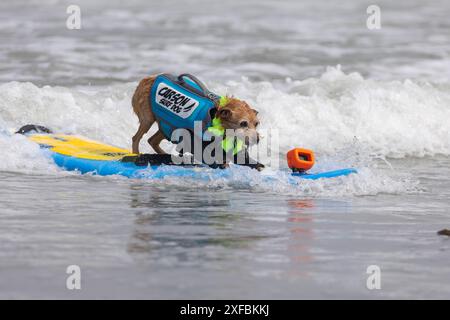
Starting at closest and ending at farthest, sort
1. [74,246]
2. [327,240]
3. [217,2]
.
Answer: [74,246] → [327,240] → [217,2]

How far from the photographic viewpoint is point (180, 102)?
9.09m

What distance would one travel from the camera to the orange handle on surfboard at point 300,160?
8.84 m

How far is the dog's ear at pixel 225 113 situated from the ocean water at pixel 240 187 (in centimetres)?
57

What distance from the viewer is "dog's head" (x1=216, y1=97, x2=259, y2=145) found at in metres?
8.55

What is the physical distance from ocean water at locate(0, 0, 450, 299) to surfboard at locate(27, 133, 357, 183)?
106 millimetres

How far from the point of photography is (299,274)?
5.75 metres

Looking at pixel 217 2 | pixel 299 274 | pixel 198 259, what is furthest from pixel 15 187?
pixel 217 2

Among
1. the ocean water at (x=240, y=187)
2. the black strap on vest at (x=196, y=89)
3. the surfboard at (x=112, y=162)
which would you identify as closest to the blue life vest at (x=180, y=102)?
the black strap on vest at (x=196, y=89)

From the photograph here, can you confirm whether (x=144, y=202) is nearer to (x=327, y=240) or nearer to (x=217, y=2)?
(x=327, y=240)

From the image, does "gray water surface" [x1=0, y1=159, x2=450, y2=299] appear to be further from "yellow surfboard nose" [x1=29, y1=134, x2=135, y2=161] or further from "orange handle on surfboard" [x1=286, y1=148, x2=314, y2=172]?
"yellow surfboard nose" [x1=29, y1=134, x2=135, y2=161]

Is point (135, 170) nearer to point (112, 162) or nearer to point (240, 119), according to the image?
point (112, 162)

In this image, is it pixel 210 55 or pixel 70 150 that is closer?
pixel 70 150

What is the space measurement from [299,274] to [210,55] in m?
13.8
